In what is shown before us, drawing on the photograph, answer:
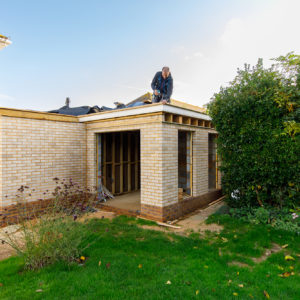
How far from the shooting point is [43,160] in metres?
6.13

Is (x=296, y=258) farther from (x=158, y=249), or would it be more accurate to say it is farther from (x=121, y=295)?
(x=121, y=295)

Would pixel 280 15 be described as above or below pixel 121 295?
above

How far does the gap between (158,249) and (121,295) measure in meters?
1.46

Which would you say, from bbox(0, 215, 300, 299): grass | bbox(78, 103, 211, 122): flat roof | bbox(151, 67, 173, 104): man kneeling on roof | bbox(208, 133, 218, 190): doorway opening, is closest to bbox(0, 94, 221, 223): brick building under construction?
bbox(78, 103, 211, 122): flat roof

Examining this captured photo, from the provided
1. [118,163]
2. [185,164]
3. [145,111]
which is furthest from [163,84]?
[118,163]

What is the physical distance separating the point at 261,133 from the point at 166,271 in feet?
13.8

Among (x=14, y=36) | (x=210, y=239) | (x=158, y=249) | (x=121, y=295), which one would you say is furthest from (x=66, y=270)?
(x=14, y=36)

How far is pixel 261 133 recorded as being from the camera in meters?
5.39

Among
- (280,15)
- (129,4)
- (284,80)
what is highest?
(129,4)

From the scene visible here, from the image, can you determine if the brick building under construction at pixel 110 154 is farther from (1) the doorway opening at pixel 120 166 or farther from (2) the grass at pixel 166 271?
(2) the grass at pixel 166 271

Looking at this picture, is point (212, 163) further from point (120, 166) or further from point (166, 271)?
point (166, 271)

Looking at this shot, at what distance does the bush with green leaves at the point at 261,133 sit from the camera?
5.08 meters

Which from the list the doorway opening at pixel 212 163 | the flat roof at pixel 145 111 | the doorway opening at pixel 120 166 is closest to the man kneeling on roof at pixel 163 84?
the flat roof at pixel 145 111

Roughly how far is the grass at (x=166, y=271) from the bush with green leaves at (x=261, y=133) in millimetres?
1380
